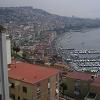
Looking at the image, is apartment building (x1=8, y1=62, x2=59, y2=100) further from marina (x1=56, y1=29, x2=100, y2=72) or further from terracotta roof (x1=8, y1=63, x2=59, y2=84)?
marina (x1=56, y1=29, x2=100, y2=72)

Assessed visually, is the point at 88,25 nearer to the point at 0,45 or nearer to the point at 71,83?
the point at 71,83

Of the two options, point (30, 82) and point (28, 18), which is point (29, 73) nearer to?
point (30, 82)

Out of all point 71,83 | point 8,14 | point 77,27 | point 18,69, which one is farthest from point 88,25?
point 18,69

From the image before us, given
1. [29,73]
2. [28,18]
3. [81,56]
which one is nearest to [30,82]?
[29,73]

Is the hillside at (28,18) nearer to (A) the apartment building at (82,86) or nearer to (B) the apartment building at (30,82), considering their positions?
(A) the apartment building at (82,86)

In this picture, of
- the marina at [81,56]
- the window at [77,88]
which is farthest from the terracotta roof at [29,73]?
the marina at [81,56]

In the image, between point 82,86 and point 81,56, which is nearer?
point 82,86
